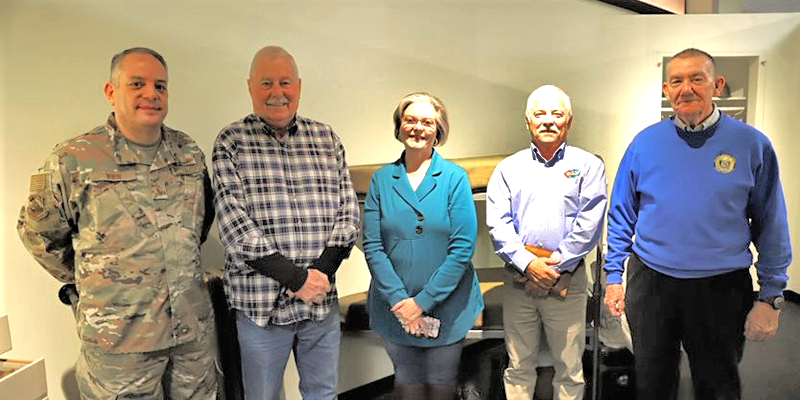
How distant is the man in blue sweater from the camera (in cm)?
227

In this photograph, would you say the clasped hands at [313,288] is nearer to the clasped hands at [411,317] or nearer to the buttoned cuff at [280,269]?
the buttoned cuff at [280,269]

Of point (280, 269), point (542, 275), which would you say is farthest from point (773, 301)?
point (280, 269)

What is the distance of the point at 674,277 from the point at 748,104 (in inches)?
47.8

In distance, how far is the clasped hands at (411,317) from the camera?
2381mm

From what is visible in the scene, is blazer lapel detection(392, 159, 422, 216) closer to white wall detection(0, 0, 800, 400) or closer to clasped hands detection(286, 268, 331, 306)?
clasped hands detection(286, 268, 331, 306)

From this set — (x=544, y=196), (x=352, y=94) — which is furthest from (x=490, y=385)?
(x=352, y=94)

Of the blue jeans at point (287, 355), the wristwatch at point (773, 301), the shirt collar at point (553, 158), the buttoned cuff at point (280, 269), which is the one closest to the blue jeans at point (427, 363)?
the blue jeans at point (287, 355)

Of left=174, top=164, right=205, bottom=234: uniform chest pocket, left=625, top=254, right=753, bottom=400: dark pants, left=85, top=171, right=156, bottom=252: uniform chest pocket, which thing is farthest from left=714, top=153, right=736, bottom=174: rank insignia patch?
left=85, top=171, right=156, bottom=252: uniform chest pocket

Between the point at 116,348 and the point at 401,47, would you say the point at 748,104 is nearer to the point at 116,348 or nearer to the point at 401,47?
the point at 401,47

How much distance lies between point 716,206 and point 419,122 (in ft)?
3.74

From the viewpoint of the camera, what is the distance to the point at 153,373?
2.18 meters

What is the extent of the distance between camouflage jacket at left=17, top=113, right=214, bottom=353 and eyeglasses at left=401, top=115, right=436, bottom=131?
89 cm

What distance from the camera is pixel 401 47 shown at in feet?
10.5

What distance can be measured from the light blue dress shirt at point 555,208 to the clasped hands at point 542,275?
0.9 inches
